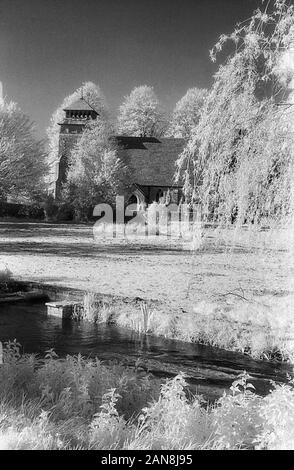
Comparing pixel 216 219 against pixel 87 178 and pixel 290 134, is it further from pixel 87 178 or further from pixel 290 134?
pixel 87 178

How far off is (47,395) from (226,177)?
2705mm

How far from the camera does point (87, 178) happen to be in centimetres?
2756

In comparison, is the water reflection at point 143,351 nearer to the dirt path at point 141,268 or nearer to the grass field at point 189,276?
the grass field at point 189,276

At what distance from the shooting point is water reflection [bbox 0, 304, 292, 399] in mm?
6581

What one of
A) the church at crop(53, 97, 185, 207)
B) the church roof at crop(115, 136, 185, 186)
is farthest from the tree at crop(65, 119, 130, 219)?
the church roof at crop(115, 136, 185, 186)

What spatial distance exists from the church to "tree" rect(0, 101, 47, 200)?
6.68 m

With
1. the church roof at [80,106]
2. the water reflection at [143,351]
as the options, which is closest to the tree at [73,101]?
the church roof at [80,106]

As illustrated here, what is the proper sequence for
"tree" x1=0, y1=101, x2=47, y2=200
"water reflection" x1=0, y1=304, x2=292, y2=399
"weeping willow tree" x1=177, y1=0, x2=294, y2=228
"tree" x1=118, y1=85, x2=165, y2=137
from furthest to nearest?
1. "tree" x1=118, y1=85, x2=165, y2=137
2. "tree" x1=0, y1=101, x2=47, y2=200
3. "water reflection" x1=0, y1=304, x2=292, y2=399
4. "weeping willow tree" x1=177, y1=0, x2=294, y2=228

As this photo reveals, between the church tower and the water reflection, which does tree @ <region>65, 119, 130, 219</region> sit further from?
the water reflection

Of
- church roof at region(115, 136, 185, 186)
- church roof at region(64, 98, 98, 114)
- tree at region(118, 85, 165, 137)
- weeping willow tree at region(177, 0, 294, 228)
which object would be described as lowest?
weeping willow tree at region(177, 0, 294, 228)

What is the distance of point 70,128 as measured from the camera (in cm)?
3192

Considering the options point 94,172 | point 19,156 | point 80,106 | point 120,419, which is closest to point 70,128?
point 80,106

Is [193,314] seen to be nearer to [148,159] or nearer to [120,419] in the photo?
[120,419]
